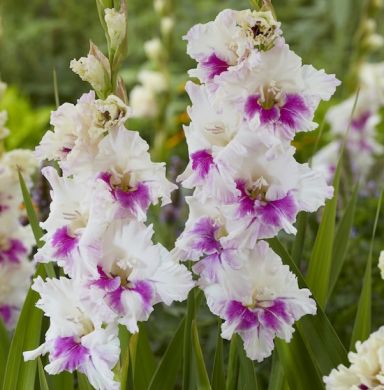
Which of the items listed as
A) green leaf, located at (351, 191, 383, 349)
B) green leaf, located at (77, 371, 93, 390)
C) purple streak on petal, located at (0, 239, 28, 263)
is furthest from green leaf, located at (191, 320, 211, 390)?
purple streak on petal, located at (0, 239, 28, 263)

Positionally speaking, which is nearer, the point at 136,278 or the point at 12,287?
the point at 136,278

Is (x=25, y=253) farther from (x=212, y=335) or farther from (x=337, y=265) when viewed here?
(x=337, y=265)

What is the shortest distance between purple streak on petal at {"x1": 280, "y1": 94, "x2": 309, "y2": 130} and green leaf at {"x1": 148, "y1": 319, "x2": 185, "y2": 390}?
32 cm

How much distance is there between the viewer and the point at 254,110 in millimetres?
928

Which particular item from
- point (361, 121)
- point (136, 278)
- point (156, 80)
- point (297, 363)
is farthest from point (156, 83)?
point (136, 278)

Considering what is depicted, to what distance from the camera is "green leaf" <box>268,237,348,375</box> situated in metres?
1.11

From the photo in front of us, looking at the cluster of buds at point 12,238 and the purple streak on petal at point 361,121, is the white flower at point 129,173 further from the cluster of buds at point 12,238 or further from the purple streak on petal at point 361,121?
the purple streak on petal at point 361,121

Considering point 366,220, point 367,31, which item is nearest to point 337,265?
point 366,220

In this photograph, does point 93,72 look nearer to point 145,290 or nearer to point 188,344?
point 145,290

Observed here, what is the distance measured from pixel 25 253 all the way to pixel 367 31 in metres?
1.66

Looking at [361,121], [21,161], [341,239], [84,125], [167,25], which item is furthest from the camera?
[167,25]

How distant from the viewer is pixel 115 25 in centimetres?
96

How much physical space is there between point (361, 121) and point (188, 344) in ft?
5.50

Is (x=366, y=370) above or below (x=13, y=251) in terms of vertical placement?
below
